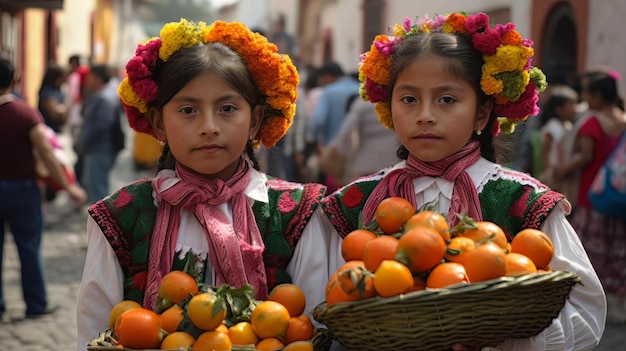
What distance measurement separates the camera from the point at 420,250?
2666 mm

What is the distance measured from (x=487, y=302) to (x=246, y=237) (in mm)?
997

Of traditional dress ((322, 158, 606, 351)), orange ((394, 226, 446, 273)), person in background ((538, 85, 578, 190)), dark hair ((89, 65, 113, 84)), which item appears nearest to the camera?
orange ((394, 226, 446, 273))

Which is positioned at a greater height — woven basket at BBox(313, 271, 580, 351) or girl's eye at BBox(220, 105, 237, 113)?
girl's eye at BBox(220, 105, 237, 113)

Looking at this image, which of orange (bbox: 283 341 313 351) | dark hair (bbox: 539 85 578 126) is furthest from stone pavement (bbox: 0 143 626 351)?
orange (bbox: 283 341 313 351)

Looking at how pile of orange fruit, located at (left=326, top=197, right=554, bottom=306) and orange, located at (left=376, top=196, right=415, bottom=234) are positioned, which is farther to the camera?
orange, located at (left=376, top=196, right=415, bottom=234)

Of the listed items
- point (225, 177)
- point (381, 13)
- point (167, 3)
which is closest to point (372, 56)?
point (225, 177)

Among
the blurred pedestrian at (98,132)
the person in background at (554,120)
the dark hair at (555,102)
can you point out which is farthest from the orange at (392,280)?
the blurred pedestrian at (98,132)

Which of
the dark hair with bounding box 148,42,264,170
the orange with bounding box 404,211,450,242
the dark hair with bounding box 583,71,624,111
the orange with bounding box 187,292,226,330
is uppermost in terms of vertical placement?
the dark hair with bounding box 148,42,264,170

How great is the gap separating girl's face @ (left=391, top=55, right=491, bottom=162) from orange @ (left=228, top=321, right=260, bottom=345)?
32.8 inches

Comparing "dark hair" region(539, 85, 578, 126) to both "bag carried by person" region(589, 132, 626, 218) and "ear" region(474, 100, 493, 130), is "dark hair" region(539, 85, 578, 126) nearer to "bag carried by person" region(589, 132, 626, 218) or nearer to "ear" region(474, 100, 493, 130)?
"bag carried by person" region(589, 132, 626, 218)

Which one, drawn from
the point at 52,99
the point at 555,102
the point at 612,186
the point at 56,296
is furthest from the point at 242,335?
the point at 52,99

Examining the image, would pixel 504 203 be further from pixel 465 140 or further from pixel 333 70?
pixel 333 70

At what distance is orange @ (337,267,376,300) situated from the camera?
8.55 ft

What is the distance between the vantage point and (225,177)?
3.39m
